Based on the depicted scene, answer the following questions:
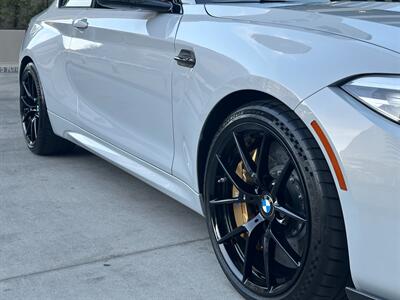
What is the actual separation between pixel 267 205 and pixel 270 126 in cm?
37

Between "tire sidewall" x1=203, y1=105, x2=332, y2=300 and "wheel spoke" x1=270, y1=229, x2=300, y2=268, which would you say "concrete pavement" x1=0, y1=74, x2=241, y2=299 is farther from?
"tire sidewall" x1=203, y1=105, x2=332, y2=300

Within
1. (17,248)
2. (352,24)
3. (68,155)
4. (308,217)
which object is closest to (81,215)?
(17,248)

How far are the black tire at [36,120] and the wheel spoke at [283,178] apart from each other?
2949 millimetres

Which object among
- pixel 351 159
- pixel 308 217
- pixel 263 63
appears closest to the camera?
pixel 351 159

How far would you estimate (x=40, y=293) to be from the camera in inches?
122

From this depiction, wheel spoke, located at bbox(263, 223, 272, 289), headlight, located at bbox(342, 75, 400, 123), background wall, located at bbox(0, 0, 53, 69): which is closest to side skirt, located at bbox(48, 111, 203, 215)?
wheel spoke, located at bbox(263, 223, 272, 289)

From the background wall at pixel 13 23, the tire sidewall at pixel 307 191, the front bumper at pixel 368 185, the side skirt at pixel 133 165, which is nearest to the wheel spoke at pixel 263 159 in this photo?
the tire sidewall at pixel 307 191

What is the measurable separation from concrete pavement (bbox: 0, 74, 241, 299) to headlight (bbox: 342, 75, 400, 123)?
125 cm

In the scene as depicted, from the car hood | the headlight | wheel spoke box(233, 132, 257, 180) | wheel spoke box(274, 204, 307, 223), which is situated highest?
the car hood

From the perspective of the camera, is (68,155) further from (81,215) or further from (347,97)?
(347,97)

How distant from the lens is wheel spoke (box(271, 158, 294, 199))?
2691 mm

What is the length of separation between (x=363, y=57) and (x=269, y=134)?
56 centimetres

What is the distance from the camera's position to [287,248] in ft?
9.11

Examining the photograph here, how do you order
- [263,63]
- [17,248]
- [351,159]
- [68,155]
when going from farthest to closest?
[68,155], [17,248], [263,63], [351,159]
